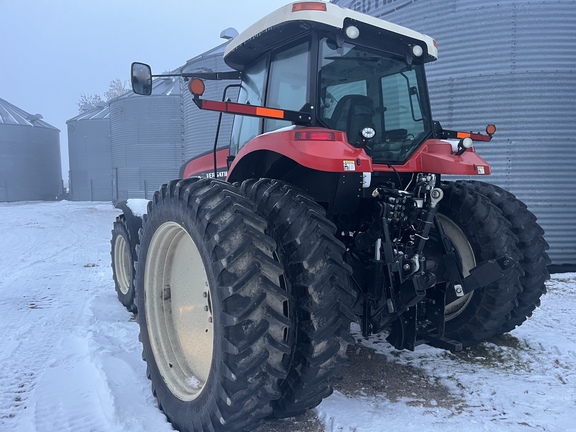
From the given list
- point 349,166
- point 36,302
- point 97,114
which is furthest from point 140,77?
point 97,114

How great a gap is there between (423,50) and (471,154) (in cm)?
81

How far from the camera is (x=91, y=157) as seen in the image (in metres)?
29.1

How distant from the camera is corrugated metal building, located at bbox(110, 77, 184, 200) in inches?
812

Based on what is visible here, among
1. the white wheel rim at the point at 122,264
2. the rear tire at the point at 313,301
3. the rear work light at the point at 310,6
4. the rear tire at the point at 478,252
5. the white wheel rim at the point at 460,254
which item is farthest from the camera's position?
the white wheel rim at the point at 122,264

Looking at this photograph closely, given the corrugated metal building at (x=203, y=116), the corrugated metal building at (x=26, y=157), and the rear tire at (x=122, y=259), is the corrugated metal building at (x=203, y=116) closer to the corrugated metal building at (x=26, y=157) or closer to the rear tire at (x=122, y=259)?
the rear tire at (x=122, y=259)

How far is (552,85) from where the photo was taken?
6547mm

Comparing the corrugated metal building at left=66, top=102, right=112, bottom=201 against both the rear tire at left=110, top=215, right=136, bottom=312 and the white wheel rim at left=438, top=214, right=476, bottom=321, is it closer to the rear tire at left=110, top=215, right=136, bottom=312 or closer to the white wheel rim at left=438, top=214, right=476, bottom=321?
the rear tire at left=110, top=215, right=136, bottom=312

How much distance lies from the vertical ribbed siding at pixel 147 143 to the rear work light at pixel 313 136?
60.5 ft

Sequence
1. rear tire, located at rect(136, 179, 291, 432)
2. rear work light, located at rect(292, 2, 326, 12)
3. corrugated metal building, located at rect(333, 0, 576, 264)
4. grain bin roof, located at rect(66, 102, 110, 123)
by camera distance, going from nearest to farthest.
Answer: rear tire, located at rect(136, 179, 291, 432), rear work light, located at rect(292, 2, 326, 12), corrugated metal building, located at rect(333, 0, 576, 264), grain bin roof, located at rect(66, 102, 110, 123)

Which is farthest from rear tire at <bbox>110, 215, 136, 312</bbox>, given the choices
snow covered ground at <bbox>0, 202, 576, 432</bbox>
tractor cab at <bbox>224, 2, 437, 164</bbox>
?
tractor cab at <bbox>224, 2, 437, 164</bbox>

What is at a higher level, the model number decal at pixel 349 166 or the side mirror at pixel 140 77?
the side mirror at pixel 140 77

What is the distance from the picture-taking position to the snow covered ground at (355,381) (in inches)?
94.8

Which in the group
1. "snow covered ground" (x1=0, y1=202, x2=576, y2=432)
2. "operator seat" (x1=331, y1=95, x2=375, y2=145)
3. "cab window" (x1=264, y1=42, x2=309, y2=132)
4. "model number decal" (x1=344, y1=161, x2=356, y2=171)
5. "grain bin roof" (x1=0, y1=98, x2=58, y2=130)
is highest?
"grain bin roof" (x1=0, y1=98, x2=58, y2=130)

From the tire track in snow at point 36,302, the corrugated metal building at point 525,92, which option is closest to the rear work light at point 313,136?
the tire track in snow at point 36,302
